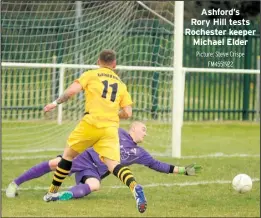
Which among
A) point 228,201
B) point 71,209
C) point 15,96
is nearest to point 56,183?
point 71,209

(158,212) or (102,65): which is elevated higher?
(102,65)

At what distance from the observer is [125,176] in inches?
357

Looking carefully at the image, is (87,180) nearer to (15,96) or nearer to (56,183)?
(56,183)

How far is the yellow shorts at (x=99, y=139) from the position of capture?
938cm

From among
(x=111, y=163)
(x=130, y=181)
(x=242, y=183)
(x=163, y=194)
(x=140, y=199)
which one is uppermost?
(x=111, y=163)

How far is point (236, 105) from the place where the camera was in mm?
21422

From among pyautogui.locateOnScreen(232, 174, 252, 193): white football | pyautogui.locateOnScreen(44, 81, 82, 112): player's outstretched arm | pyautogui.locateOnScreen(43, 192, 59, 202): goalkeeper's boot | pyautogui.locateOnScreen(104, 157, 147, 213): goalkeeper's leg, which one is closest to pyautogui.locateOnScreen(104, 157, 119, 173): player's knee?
pyautogui.locateOnScreen(104, 157, 147, 213): goalkeeper's leg

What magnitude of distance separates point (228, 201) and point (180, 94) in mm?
4293

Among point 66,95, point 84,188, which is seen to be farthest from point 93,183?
point 66,95

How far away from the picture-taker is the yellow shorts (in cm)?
938

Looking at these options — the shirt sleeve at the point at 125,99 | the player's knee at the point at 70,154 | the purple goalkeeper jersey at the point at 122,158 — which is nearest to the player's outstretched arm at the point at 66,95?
the shirt sleeve at the point at 125,99

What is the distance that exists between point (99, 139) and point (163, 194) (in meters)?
1.90

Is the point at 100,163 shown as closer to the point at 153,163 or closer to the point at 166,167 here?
the point at 153,163

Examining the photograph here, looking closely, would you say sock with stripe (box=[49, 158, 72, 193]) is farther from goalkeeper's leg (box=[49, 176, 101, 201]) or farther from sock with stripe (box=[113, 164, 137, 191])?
sock with stripe (box=[113, 164, 137, 191])
